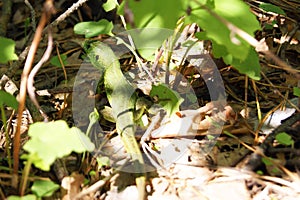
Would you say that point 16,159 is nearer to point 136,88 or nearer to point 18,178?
point 18,178

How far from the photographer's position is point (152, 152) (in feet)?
6.75

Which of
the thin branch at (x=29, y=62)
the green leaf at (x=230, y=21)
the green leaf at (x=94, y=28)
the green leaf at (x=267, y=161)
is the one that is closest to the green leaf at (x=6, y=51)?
the thin branch at (x=29, y=62)

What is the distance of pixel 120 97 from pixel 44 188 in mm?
965

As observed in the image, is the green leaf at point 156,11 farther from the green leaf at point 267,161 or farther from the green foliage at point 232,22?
the green leaf at point 267,161

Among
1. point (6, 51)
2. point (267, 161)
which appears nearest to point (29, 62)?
point (6, 51)

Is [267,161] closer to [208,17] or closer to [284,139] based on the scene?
[284,139]

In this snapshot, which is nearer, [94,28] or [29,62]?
[29,62]

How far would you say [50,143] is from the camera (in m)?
1.46

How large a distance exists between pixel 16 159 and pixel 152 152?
62 centimetres

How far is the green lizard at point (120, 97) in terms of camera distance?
6.35ft

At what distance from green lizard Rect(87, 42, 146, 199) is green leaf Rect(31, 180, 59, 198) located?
0.35m

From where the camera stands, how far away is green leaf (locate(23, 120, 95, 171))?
144 cm

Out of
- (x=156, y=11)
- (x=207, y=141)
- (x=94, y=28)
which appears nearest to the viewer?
(x=156, y=11)

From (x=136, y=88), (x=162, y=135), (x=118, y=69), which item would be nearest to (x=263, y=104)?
(x=162, y=135)
